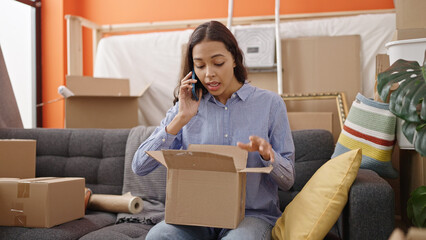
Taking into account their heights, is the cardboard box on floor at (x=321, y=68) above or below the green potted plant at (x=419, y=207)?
above

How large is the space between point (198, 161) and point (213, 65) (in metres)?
0.40

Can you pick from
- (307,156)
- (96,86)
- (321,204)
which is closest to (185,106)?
(321,204)

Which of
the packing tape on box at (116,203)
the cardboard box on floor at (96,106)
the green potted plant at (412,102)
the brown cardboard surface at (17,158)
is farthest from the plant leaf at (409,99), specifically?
the cardboard box on floor at (96,106)

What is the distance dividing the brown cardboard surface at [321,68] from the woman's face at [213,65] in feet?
5.21

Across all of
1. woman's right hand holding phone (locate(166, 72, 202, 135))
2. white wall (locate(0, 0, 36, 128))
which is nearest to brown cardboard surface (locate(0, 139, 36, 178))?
woman's right hand holding phone (locate(166, 72, 202, 135))

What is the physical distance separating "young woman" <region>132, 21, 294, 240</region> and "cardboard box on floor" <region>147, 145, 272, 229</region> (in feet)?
0.45


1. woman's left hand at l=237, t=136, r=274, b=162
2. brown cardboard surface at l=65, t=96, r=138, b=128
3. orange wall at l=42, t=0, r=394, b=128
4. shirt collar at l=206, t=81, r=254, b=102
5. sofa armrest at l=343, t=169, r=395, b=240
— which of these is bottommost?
sofa armrest at l=343, t=169, r=395, b=240

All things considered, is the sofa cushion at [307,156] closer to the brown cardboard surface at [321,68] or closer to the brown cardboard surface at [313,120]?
the brown cardboard surface at [313,120]

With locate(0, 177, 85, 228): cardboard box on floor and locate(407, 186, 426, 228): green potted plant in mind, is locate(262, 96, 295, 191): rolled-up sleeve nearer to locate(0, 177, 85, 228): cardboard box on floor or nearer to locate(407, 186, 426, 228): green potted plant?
locate(407, 186, 426, 228): green potted plant

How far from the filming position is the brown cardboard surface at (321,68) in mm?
2879

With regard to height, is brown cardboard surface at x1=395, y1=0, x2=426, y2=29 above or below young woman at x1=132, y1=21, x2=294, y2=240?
above

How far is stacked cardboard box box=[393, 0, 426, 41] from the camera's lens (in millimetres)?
1551

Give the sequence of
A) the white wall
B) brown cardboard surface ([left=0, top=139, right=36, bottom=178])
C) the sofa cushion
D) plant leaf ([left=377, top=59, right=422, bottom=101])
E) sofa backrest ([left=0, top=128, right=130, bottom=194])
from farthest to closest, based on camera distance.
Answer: the white wall → sofa backrest ([left=0, top=128, right=130, bottom=194]) → brown cardboard surface ([left=0, top=139, right=36, bottom=178]) → the sofa cushion → plant leaf ([left=377, top=59, right=422, bottom=101])

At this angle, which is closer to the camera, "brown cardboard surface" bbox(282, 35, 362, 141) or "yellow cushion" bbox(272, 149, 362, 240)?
"yellow cushion" bbox(272, 149, 362, 240)
